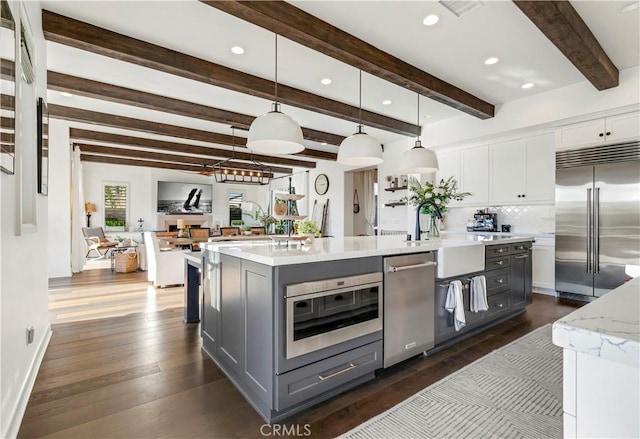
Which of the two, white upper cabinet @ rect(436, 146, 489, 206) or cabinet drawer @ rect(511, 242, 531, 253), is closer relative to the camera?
cabinet drawer @ rect(511, 242, 531, 253)

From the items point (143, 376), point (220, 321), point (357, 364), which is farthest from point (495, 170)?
point (143, 376)

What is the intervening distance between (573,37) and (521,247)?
6.71 ft

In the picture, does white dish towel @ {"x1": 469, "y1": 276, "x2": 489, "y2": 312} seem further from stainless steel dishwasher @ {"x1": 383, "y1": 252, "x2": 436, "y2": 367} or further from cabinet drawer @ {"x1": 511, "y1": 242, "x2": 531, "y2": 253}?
cabinet drawer @ {"x1": 511, "y1": 242, "x2": 531, "y2": 253}

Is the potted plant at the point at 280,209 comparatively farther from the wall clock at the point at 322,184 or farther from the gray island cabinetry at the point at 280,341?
the wall clock at the point at 322,184

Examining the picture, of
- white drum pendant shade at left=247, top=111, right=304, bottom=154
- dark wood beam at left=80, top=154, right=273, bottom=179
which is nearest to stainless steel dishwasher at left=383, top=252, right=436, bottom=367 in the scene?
white drum pendant shade at left=247, top=111, right=304, bottom=154

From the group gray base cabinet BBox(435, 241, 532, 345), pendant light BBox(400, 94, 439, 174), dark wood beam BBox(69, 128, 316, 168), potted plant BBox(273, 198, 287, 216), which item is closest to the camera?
potted plant BBox(273, 198, 287, 216)

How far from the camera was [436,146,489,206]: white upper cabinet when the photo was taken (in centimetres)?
521

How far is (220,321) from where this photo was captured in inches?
91.5

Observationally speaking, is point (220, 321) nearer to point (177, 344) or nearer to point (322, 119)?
point (177, 344)

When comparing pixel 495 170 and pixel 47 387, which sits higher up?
pixel 495 170

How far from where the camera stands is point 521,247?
3527mm

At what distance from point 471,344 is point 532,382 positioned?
662 mm

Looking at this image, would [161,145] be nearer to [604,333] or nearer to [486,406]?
[486,406]

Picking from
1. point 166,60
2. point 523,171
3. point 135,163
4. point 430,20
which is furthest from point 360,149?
point 135,163
